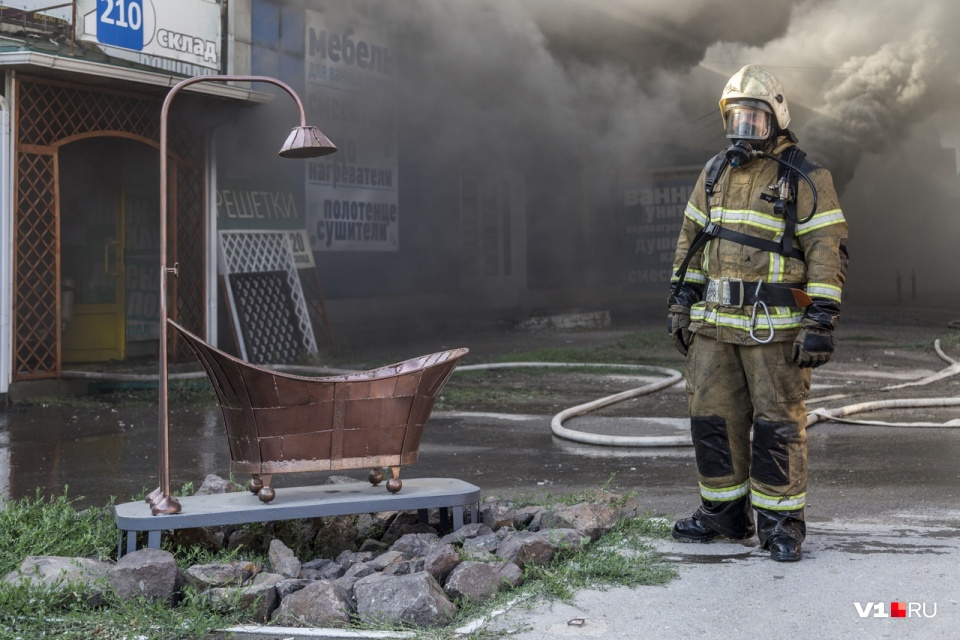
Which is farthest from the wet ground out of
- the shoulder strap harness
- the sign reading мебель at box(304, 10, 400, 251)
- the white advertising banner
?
the sign reading мебель at box(304, 10, 400, 251)

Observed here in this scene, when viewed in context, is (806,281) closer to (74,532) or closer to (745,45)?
(74,532)

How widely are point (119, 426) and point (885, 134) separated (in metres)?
17.7

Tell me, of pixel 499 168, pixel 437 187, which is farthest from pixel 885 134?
pixel 437 187

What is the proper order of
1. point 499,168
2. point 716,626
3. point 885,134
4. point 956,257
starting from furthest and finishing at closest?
point 956,257 < point 885,134 < point 499,168 < point 716,626

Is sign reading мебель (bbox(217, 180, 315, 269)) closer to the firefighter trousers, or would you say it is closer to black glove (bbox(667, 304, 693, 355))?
black glove (bbox(667, 304, 693, 355))

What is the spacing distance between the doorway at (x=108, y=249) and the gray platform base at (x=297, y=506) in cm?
745

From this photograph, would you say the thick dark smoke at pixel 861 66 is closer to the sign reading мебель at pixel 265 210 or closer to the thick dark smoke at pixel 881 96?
the thick dark smoke at pixel 881 96

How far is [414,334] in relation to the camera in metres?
14.4

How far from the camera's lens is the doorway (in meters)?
10.6

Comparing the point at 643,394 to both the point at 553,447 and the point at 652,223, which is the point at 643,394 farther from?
the point at 652,223

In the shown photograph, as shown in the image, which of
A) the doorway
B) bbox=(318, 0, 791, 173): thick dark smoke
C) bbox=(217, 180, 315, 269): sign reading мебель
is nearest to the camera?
the doorway

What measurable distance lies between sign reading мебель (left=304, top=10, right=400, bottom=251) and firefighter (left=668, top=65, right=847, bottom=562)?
375 inches

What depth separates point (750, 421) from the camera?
3.94 meters


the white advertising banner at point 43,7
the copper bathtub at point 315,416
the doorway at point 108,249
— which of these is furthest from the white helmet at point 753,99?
the doorway at point 108,249
